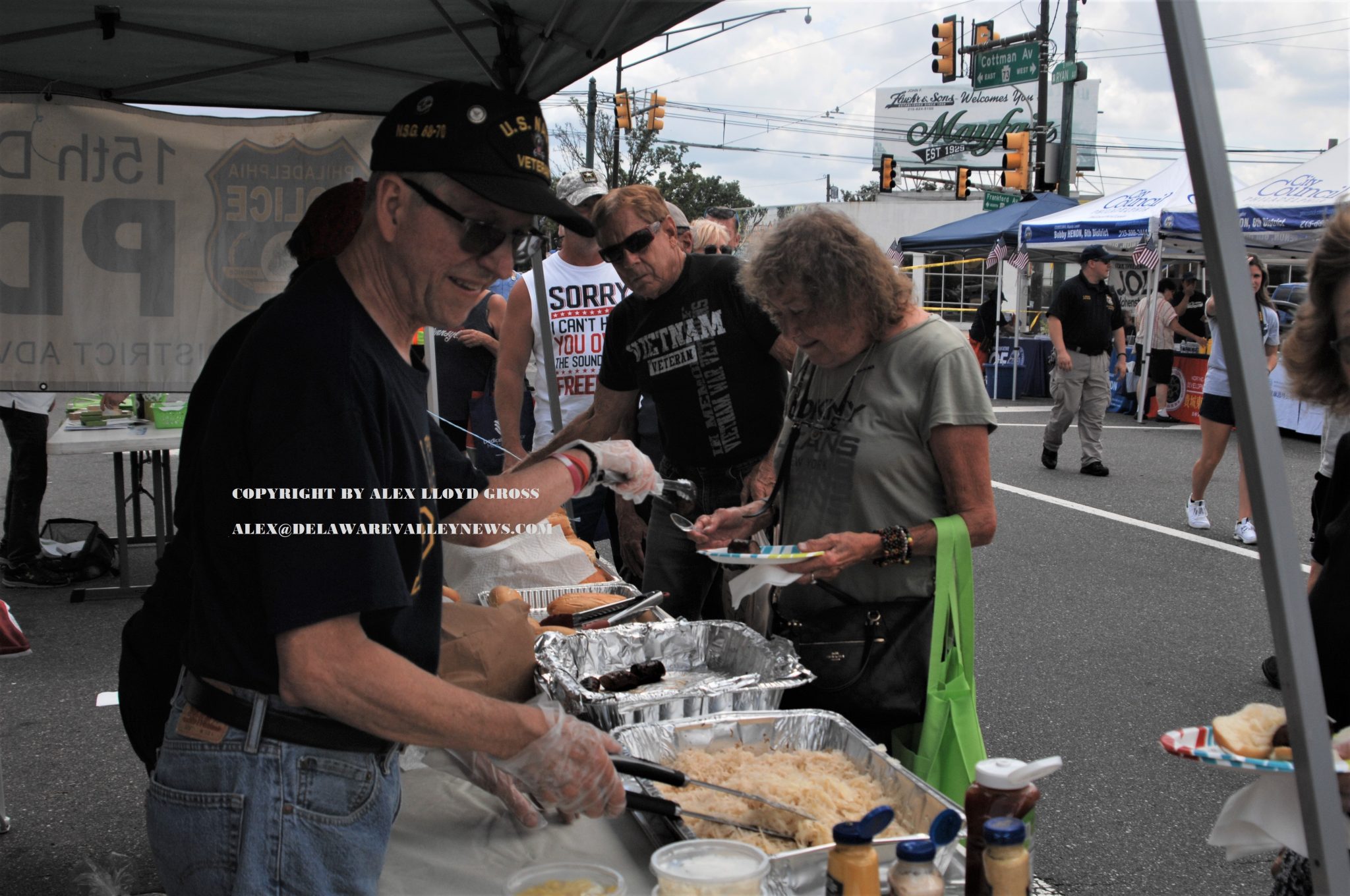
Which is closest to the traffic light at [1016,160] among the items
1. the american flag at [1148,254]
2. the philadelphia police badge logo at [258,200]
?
the american flag at [1148,254]

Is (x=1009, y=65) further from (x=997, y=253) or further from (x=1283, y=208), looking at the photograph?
(x=1283, y=208)

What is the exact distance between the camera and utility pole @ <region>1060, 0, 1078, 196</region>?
21.7m

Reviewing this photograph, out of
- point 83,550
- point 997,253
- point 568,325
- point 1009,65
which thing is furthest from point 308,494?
point 1009,65

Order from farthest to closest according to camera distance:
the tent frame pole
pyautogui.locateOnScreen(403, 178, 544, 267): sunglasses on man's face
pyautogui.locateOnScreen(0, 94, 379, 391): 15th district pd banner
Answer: pyautogui.locateOnScreen(0, 94, 379, 391): 15th district pd banner → pyautogui.locateOnScreen(403, 178, 544, 267): sunglasses on man's face → the tent frame pole

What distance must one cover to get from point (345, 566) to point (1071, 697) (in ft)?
13.4

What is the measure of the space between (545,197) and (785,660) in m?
1.19

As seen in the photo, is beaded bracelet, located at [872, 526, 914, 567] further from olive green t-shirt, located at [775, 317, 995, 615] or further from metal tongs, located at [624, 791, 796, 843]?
metal tongs, located at [624, 791, 796, 843]

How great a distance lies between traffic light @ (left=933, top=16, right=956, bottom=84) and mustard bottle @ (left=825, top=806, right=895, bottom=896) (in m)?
22.1

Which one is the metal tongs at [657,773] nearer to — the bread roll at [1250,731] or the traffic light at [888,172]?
the bread roll at [1250,731]

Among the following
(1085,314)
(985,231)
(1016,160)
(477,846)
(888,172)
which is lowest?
(477,846)

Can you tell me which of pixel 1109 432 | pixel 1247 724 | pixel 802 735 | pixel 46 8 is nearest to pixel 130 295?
pixel 46 8

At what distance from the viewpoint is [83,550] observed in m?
6.13

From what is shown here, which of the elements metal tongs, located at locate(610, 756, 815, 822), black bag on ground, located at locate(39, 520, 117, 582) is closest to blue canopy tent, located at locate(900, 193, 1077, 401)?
black bag on ground, located at locate(39, 520, 117, 582)

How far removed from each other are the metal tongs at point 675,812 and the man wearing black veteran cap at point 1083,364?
29.7 feet
